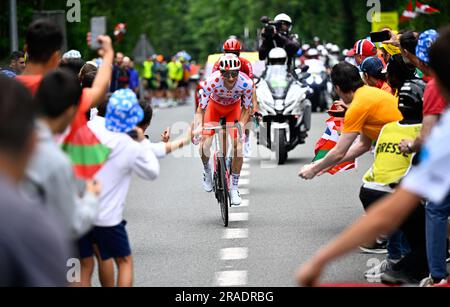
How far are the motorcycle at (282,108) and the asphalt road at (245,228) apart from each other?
57cm

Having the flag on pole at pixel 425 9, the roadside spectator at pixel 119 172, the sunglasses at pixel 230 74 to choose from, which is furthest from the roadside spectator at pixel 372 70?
the flag on pole at pixel 425 9

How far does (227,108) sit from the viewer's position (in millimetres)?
14422

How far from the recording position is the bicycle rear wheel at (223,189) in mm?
12891

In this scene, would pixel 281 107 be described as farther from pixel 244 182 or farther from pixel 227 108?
pixel 227 108

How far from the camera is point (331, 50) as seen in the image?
44.6 meters

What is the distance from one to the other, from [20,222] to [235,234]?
27.9 feet

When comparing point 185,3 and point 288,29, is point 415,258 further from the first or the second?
point 185,3

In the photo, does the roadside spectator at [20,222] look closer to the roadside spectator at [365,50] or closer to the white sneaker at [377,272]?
the white sneaker at [377,272]

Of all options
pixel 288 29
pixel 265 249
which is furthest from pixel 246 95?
pixel 288 29

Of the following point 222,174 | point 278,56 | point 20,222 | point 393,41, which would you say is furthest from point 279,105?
point 20,222

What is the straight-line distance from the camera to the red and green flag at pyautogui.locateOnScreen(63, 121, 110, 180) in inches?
280

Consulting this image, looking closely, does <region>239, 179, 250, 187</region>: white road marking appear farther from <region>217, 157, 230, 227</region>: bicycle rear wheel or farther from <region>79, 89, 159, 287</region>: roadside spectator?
<region>79, 89, 159, 287</region>: roadside spectator

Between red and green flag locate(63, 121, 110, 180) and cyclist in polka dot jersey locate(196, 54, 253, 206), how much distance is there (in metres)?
6.60

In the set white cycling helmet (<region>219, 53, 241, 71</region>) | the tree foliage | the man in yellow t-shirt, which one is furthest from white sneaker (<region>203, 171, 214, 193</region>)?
the tree foliage
